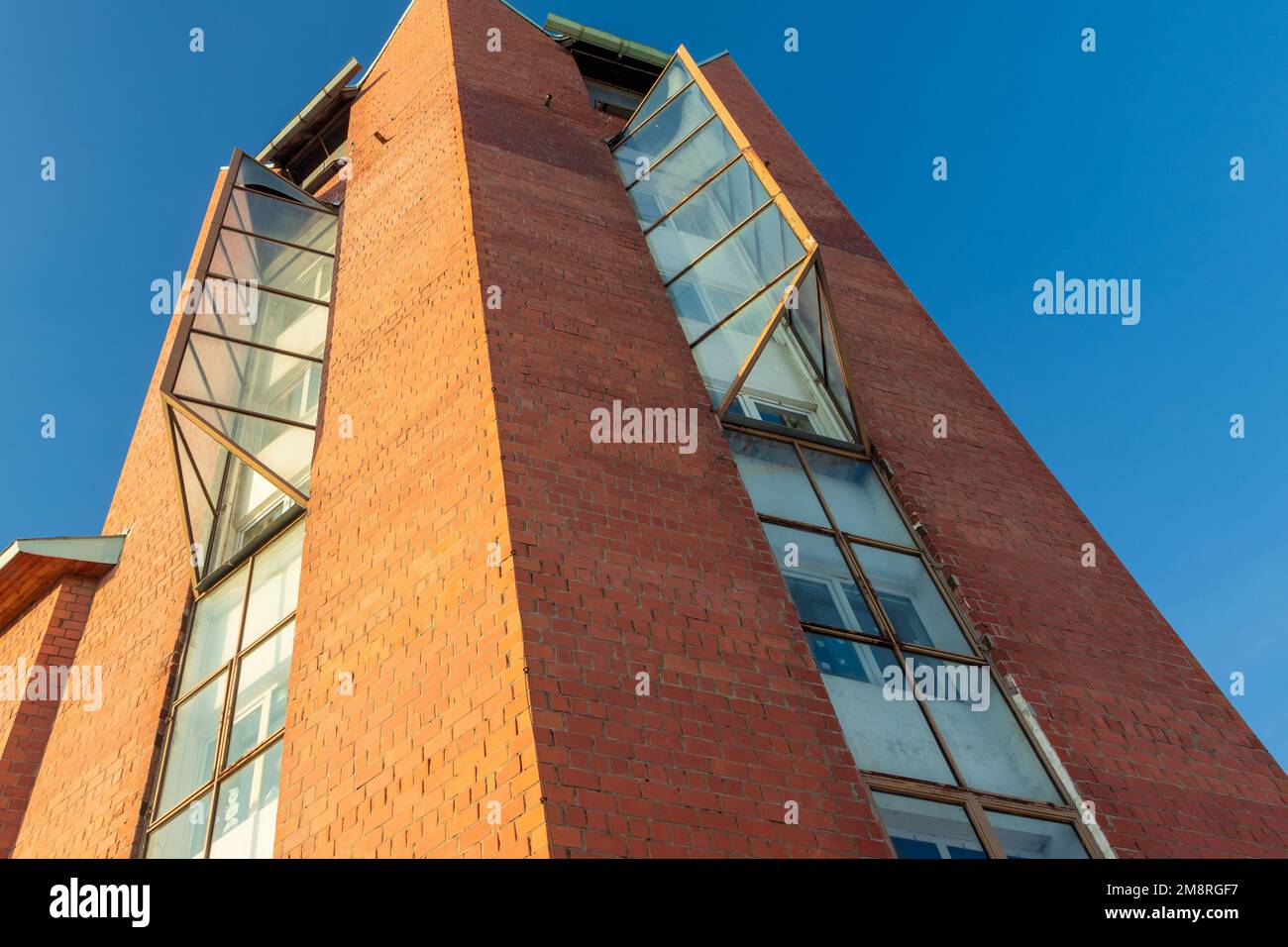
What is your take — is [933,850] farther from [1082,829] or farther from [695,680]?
[695,680]

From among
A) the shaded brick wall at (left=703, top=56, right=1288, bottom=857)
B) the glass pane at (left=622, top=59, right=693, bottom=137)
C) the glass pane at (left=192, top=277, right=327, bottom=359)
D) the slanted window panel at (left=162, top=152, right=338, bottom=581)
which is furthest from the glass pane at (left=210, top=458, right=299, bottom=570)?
the glass pane at (left=622, top=59, right=693, bottom=137)

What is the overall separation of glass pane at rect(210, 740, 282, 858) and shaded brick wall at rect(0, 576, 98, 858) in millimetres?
2606

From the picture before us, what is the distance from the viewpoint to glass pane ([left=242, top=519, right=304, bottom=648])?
26.8 feet

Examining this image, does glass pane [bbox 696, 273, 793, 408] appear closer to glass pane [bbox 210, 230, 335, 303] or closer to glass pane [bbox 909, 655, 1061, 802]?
glass pane [bbox 909, 655, 1061, 802]

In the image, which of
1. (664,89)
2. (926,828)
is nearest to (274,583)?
(926,828)

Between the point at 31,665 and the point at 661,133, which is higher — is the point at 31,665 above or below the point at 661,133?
below

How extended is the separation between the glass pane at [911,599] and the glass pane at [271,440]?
4279 mm

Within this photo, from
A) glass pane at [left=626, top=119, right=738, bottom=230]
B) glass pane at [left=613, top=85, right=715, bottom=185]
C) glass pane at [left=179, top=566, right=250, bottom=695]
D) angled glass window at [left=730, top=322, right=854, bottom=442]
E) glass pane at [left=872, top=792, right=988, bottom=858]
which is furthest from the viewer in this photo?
glass pane at [left=613, top=85, right=715, bottom=185]

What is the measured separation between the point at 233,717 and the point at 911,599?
4.66 m

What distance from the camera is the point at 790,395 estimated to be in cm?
1005

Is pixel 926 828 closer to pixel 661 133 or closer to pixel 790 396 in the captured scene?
pixel 790 396

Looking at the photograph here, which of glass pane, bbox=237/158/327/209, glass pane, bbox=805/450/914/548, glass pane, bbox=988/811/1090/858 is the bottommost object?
glass pane, bbox=988/811/1090/858

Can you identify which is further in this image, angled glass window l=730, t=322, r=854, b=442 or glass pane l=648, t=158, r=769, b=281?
glass pane l=648, t=158, r=769, b=281
